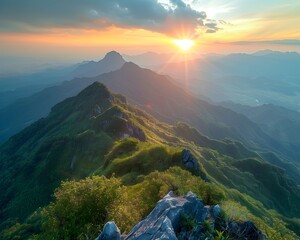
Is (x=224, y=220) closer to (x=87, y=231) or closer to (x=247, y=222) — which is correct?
(x=247, y=222)

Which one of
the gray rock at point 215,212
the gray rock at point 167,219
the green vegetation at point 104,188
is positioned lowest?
the green vegetation at point 104,188

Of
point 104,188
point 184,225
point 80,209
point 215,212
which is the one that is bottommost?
point 80,209

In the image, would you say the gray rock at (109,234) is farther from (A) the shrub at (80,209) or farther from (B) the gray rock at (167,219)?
(A) the shrub at (80,209)

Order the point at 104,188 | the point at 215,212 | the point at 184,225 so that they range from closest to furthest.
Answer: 1. the point at 184,225
2. the point at 215,212
3. the point at 104,188

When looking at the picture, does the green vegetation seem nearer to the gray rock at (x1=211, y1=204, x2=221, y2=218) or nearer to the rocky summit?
the rocky summit

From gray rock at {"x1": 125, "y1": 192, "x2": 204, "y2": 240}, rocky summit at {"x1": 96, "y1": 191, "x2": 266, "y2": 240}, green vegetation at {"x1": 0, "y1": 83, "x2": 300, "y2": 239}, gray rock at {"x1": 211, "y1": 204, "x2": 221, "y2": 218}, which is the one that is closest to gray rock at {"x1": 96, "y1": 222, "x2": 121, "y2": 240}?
rocky summit at {"x1": 96, "y1": 191, "x2": 266, "y2": 240}

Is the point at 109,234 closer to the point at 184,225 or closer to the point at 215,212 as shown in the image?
the point at 184,225

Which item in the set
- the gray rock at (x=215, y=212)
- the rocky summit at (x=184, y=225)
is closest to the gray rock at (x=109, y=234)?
the rocky summit at (x=184, y=225)

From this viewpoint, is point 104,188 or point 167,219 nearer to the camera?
point 167,219

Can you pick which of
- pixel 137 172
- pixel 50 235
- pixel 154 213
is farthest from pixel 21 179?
pixel 154 213

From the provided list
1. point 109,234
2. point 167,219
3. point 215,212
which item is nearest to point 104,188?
point 109,234

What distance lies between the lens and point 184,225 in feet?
105

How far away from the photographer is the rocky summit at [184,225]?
29.4 metres

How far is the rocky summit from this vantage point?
29422 mm
